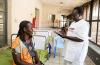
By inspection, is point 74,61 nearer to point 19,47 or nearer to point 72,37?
point 72,37

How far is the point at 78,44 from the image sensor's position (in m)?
2.40

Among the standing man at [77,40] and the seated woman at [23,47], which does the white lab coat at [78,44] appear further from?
the seated woman at [23,47]

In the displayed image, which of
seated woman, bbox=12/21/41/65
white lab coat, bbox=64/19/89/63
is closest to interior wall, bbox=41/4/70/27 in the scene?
white lab coat, bbox=64/19/89/63

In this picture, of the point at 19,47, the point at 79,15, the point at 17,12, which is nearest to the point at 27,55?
the point at 19,47

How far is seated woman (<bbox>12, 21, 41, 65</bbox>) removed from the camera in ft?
5.13

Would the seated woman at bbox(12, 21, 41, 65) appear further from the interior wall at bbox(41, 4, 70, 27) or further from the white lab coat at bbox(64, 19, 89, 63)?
the interior wall at bbox(41, 4, 70, 27)

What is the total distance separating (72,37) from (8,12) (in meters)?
2.24

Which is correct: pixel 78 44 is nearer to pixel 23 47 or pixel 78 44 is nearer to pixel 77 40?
pixel 77 40

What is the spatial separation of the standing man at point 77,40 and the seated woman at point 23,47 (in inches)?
32.9

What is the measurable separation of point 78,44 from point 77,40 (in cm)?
8

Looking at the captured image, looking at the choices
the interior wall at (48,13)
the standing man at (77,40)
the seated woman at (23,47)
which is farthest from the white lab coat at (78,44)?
the interior wall at (48,13)

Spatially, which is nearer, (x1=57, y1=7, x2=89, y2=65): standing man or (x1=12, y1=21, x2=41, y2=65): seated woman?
(x1=12, y1=21, x2=41, y2=65): seated woman

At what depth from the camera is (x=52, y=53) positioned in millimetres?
5312

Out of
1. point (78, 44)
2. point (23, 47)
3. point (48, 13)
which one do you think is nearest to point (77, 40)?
point (78, 44)
